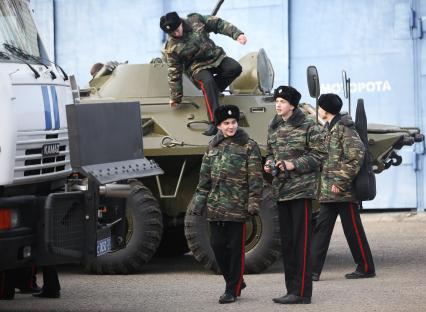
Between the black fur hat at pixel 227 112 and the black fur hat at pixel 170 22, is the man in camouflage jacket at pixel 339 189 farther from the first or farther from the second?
the black fur hat at pixel 227 112

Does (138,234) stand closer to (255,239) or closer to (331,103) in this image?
(255,239)

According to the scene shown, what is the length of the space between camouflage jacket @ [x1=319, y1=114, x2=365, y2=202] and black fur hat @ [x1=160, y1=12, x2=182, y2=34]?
203cm

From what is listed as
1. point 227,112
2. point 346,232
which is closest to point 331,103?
point 346,232

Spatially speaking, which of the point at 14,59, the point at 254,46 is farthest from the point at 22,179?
the point at 254,46

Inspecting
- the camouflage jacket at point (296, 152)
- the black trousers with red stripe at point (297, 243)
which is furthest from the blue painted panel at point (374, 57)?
the black trousers with red stripe at point (297, 243)

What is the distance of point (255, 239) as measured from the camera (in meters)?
12.2

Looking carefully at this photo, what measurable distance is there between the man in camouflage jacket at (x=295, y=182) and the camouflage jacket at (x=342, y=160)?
163cm

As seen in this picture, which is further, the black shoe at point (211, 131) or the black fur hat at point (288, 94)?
the black shoe at point (211, 131)

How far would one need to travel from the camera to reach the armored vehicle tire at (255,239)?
39.8ft

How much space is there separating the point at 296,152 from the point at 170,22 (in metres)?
3.15

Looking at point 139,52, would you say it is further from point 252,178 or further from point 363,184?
point 252,178

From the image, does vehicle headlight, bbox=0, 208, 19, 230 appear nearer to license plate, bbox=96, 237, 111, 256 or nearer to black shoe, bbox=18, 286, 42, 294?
license plate, bbox=96, 237, 111, 256

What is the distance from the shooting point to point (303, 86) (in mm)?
18750

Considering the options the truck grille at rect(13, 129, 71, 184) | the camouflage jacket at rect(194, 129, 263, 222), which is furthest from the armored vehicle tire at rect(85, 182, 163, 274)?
the truck grille at rect(13, 129, 71, 184)
